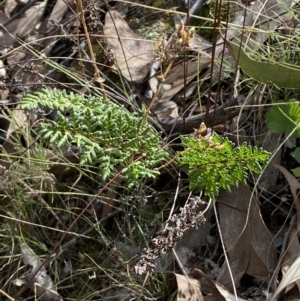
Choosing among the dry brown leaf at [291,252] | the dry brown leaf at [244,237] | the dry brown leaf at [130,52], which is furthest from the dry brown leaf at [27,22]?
the dry brown leaf at [291,252]

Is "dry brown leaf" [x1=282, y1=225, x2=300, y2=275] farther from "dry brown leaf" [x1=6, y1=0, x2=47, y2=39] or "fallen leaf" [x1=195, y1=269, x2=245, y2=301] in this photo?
"dry brown leaf" [x1=6, y1=0, x2=47, y2=39]

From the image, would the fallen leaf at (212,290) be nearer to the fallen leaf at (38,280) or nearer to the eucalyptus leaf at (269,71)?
the fallen leaf at (38,280)

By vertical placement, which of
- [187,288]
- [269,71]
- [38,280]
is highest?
[269,71]

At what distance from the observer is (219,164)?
5.01ft

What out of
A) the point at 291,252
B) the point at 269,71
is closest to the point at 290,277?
the point at 291,252

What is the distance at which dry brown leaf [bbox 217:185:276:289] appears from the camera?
1.71 meters

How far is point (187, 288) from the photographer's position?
5.53ft

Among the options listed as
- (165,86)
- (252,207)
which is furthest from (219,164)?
(165,86)

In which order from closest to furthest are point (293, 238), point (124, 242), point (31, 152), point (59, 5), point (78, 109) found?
point (78, 109)
point (293, 238)
point (124, 242)
point (31, 152)
point (59, 5)

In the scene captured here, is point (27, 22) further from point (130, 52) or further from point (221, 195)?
point (221, 195)

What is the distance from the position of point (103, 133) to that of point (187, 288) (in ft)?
1.73

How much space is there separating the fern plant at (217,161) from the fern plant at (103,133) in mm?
94

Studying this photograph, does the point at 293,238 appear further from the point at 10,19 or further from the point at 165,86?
Answer: the point at 10,19

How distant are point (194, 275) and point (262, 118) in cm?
55
